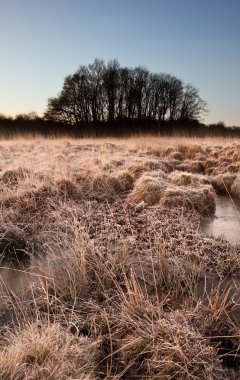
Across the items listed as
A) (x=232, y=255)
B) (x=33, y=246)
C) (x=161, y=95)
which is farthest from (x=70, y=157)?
(x=161, y=95)

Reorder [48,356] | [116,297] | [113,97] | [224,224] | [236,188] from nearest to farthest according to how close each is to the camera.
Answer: [48,356] < [116,297] < [224,224] < [236,188] < [113,97]

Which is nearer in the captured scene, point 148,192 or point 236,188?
point 148,192

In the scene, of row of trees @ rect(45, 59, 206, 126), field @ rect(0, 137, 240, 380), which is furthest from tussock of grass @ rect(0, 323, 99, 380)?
row of trees @ rect(45, 59, 206, 126)

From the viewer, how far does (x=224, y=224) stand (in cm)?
473

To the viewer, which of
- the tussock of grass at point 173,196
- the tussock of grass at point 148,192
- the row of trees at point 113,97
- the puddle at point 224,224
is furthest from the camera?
the row of trees at point 113,97

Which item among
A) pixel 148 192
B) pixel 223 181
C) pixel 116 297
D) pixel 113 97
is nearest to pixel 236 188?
pixel 223 181

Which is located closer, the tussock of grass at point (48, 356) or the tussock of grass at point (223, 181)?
the tussock of grass at point (48, 356)

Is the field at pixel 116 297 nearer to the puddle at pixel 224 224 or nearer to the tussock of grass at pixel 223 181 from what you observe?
the puddle at pixel 224 224

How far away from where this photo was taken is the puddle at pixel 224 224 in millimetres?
4207

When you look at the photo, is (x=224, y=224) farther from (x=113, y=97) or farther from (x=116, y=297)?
(x=113, y=97)

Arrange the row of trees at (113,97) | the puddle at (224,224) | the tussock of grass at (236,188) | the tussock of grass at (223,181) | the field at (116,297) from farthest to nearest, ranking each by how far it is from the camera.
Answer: the row of trees at (113,97) < the tussock of grass at (223,181) < the tussock of grass at (236,188) < the puddle at (224,224) < the field at (116,297)

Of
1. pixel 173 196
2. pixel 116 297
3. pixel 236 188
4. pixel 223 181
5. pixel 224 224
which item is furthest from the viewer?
pixel 223 181

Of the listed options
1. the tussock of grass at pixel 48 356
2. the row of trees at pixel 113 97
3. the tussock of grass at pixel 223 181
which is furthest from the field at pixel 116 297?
the row of trees at pixel 113 97

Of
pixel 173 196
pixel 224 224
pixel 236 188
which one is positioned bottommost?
pixel 224 224
